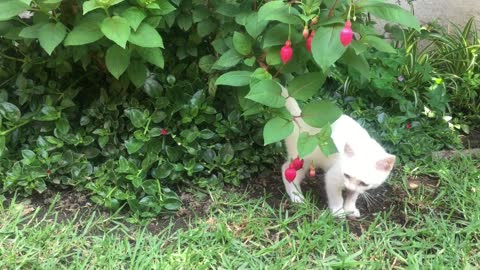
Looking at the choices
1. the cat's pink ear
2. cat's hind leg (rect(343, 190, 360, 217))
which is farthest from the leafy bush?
cat's hind leg (rect(343, 190, 360, 217))

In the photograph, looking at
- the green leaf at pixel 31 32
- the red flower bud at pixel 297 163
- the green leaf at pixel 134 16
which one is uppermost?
the green leaf at pixel 134 16

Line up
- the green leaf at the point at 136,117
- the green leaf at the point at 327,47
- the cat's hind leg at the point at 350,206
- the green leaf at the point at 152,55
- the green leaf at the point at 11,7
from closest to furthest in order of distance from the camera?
the green leaf at the point at 327,47 → the green leaf at the point at 11,7 → the green leaf at the point at 152,55 → the cat's hind leg at the point at 350,206 → the green leaf at the point at 136,117

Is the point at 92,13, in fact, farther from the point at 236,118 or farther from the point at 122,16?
the point at 236,118

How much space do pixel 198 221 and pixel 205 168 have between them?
0.35m

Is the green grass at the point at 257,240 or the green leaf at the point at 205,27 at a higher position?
the green leaf at the point at 205,27

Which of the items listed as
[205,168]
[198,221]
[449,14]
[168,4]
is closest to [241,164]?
[205,168]

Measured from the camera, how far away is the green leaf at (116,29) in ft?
6.02

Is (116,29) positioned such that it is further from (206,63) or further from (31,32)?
(206,63)

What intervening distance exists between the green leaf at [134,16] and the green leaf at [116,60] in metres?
0.17

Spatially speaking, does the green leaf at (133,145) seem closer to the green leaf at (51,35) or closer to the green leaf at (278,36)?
the green leaf at (51,35)

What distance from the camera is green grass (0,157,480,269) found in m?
2.16

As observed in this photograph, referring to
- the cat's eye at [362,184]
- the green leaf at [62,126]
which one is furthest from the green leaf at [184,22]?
the cat's eye at [362,184]

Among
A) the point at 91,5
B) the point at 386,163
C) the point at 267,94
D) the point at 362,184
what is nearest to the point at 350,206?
the point at 362,184

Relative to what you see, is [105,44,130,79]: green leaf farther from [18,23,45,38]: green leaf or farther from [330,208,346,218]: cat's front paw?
[330,208,346,218]: cat's front paw
